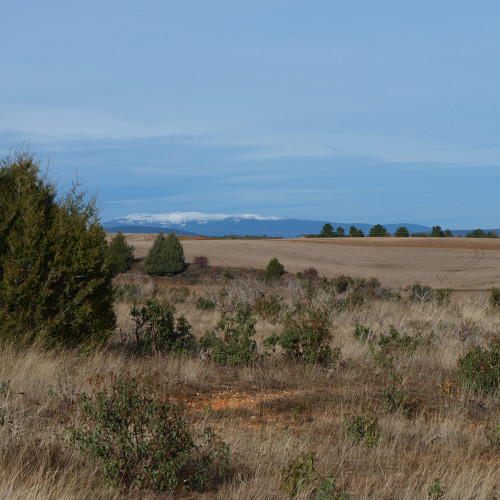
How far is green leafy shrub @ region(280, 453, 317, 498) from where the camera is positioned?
3533 mm

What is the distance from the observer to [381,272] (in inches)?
1554

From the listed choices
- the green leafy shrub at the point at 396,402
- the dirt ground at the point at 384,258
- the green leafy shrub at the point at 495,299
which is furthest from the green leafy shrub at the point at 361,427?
the dirt ground at the point at 384,258

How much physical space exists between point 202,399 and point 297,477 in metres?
2.63

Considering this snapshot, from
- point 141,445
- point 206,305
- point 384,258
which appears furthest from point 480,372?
point 384,258

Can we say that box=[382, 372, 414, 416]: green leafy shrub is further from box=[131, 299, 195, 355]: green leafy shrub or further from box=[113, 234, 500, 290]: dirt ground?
box=[113, 234, 500, 290]: dirt ground

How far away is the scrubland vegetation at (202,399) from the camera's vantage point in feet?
12.0

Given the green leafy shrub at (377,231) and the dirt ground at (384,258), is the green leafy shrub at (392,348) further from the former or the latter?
the green leafy shrub at (377,231)

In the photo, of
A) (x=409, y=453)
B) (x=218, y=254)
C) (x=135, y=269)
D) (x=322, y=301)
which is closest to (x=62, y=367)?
(x=409, y=453)

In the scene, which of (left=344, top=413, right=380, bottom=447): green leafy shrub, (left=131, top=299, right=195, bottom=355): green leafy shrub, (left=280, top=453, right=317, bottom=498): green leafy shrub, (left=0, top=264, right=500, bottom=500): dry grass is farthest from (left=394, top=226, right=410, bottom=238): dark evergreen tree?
(left=280, top=453, right=317, bottom=498): green leafy shrub

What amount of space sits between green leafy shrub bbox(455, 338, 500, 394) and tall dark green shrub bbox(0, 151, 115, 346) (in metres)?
4.49

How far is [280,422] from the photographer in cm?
538

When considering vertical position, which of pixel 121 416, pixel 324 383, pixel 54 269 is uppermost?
pixel 54 269

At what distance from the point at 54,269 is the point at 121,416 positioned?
159 inches

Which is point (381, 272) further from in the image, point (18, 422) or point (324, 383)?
point (18, 422)
